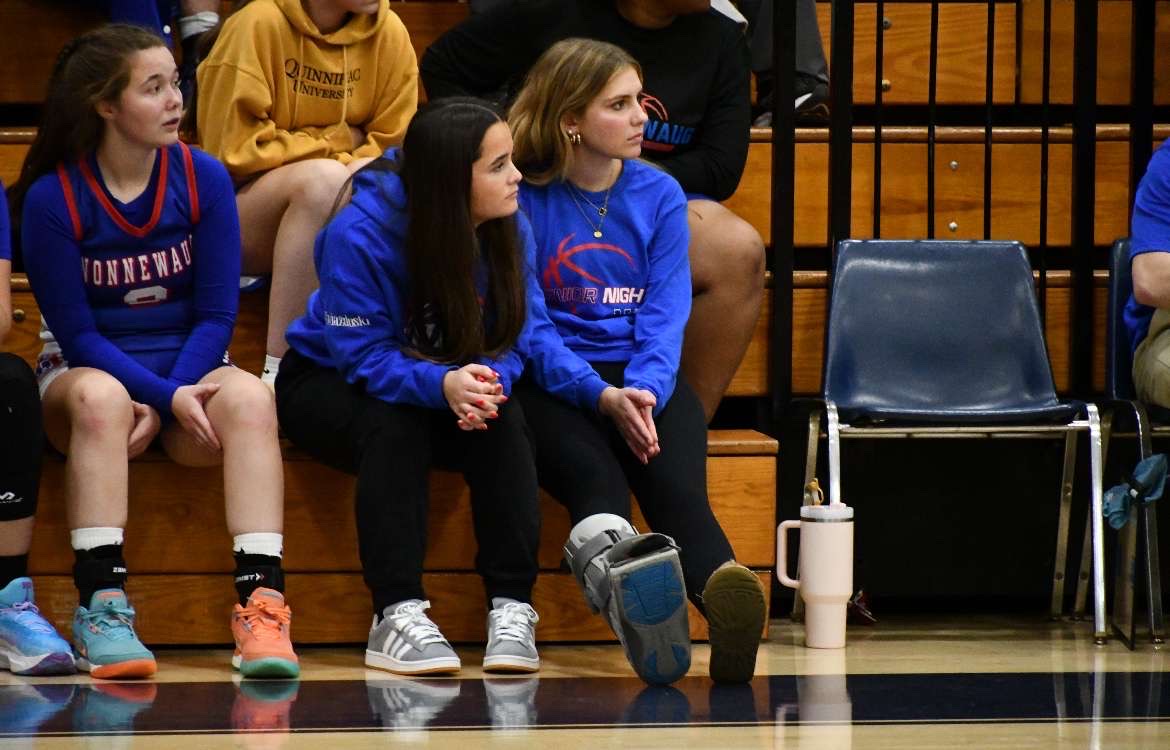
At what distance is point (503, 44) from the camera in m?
3.13

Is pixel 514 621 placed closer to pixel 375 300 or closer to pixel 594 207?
pixel 375 300

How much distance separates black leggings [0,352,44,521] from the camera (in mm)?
2428

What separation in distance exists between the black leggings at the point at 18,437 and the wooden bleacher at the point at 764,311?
0.19 meters

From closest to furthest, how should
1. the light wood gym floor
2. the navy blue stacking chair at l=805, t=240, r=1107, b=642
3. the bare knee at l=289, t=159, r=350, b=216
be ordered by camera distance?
the light wood gym floor < the bare knee at l=289, t=159, r=350, b=216 < the navy blue stacking chair at l=805, t=240, r=1107, b=642

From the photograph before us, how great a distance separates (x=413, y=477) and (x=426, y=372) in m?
0.16

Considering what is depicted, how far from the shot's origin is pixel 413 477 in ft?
8.18

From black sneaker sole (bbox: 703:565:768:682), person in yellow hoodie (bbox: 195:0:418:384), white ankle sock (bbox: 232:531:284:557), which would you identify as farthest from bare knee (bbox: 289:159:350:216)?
black sneaker sole (bbox: 703:565:768:682)

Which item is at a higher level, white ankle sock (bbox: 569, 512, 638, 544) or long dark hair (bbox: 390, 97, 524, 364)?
long dark hair (bbox: 390, 97, 524, 364)

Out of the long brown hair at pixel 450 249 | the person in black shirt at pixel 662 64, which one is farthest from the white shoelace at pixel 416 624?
the person in black shirt at pixel 662 64

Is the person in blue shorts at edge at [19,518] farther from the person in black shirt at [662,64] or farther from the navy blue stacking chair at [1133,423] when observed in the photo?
the navy blue stacking chair at [1133,423]

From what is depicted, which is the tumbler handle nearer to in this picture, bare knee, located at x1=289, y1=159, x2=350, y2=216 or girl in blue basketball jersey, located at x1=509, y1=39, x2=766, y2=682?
girl in blue basketball jersey, located at x1=509, y1=39, x2=766, y2=682

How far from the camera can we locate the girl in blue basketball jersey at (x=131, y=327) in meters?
2.46

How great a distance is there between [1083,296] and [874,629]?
0.86 meters

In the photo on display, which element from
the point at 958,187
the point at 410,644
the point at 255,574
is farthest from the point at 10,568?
the point at 958,187
